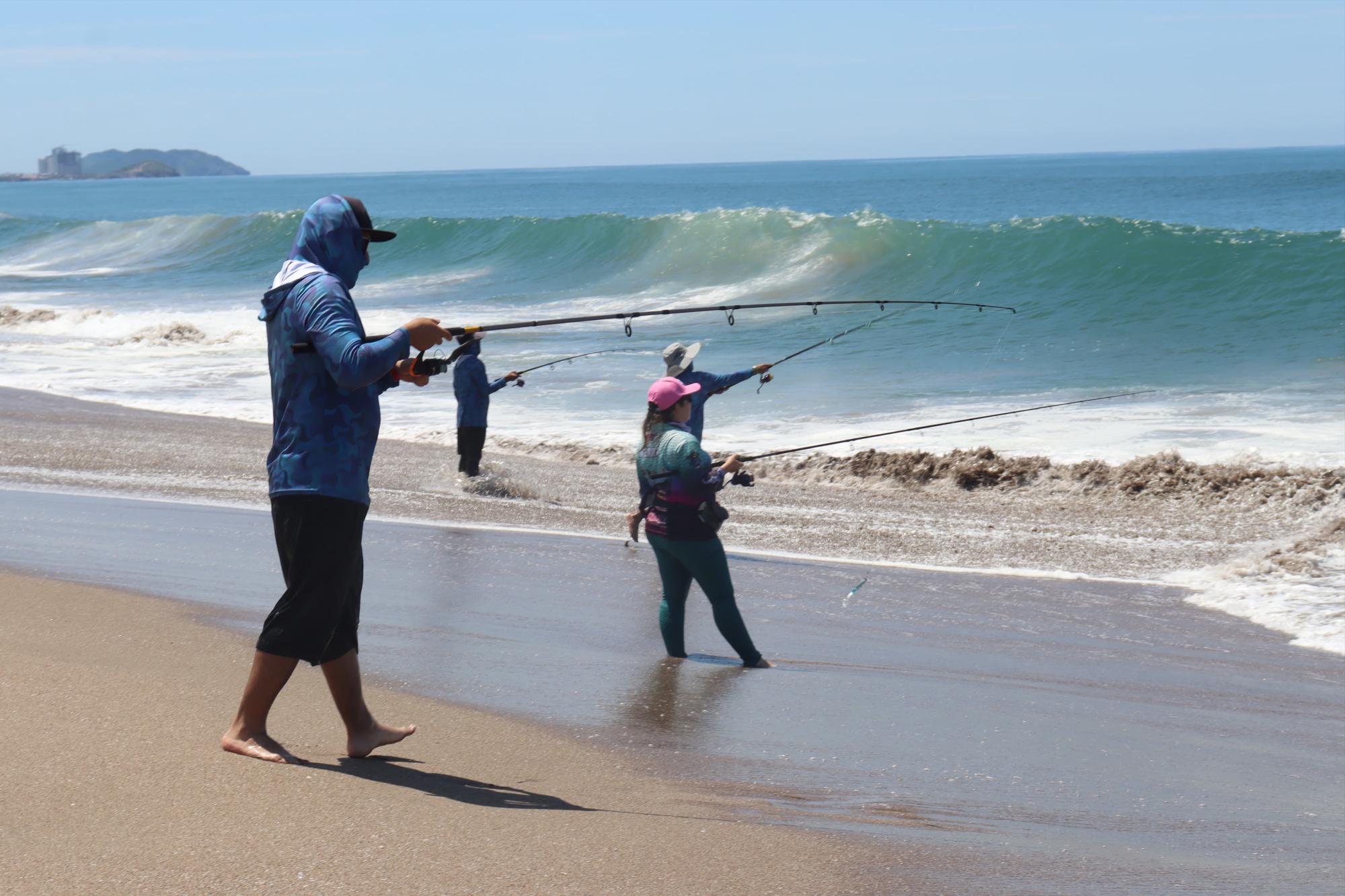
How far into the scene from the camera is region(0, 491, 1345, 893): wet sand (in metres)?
3.62

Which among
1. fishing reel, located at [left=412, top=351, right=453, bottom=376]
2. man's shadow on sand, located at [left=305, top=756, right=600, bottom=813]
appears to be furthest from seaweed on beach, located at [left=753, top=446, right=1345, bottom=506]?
fishing reel, located at [left=412, top=351, right=453, bottom=376]

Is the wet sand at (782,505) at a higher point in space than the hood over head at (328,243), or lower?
lower

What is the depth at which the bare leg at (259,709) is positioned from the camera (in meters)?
3.51

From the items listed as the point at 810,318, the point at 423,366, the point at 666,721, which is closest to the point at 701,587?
the point at 666,721

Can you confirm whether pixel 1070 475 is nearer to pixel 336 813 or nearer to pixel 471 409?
pixel 471 409

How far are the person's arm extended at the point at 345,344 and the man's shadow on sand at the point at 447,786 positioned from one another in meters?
1.03

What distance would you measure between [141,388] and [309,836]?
1607 cm

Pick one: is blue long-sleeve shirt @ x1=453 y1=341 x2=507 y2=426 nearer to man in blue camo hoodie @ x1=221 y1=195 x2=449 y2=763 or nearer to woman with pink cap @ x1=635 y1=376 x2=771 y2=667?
woman with pink cap @ x1=635 y1=376 x2=771 y2=667

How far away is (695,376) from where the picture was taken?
8.15 meters

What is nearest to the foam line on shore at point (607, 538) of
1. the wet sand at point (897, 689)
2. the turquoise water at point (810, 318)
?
the wet sand at point (897, 689)

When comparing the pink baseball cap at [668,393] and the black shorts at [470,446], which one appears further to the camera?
the black shorts at [470,446]

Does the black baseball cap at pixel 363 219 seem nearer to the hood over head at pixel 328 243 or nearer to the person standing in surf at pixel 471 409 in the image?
the hood over head at pixel 328 243

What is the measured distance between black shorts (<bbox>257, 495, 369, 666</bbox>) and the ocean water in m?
4.79

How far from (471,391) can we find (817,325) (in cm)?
1456
